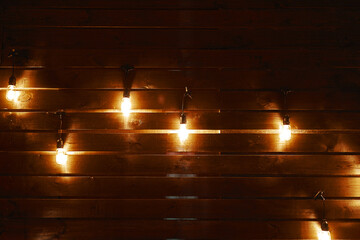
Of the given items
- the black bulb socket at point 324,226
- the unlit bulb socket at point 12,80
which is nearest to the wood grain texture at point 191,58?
the unlit bulb socket at point 12,80

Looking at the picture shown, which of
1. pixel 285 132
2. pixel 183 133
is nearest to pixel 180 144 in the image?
pixel 183 133

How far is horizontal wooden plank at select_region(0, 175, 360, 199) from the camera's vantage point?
3.06 metres

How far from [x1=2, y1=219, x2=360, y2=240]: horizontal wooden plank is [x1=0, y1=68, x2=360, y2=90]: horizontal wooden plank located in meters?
1.65

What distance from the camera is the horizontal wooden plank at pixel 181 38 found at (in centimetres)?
322

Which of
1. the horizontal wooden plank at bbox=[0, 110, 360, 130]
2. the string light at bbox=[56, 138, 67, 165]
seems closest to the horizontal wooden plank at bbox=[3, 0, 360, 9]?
the horizontal wooden plank at bbox=[0, 110, 360, 130]

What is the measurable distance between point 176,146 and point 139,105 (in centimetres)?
68

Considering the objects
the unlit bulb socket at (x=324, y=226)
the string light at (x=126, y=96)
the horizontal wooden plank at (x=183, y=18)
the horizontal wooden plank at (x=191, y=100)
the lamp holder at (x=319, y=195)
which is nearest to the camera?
the unlit bulb socket at (x=324, y=226)

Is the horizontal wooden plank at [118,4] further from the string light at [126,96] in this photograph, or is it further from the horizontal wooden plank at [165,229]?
the horizontal wooden plank at [165,229]

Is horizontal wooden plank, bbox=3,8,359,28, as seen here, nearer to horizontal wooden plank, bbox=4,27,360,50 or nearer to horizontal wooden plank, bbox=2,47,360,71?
horizontal wooden plank, bbox=4,27,360,50

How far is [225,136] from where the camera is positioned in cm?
312

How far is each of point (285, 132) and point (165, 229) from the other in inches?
72.3

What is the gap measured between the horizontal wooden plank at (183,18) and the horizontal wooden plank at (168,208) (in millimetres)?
2194

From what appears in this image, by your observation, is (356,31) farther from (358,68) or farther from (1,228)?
(1,228)

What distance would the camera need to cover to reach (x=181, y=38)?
3227mm
